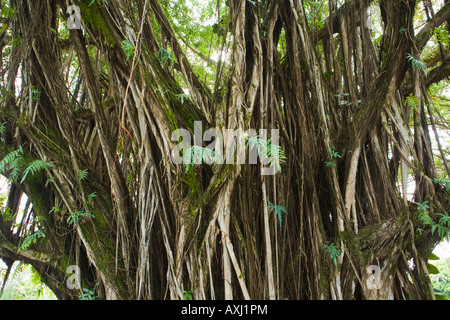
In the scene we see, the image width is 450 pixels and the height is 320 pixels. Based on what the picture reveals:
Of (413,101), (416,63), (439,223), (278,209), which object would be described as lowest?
(439,223)

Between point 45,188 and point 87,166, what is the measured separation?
248 millimetres

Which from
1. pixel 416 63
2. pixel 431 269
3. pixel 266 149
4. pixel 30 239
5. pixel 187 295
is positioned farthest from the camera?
pixel 431 269

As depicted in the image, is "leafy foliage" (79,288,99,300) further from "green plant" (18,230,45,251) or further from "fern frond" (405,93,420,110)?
"fern frond" (405,93,420,110)

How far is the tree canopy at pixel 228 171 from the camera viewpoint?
146 cm

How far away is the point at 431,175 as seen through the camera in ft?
5.53

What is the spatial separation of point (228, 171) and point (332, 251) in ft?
2.16

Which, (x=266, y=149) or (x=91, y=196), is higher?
(x=266, y=149)

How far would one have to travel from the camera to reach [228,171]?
1458 mm

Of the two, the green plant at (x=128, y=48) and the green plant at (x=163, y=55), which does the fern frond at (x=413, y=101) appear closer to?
the green plant at (x=163, y=55)

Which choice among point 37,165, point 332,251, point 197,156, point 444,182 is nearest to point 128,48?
point 197,156

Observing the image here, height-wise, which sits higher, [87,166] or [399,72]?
[399,72]

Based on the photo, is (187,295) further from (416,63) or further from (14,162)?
(416,63)

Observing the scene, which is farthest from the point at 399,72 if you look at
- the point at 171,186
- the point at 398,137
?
the point at 171,186
